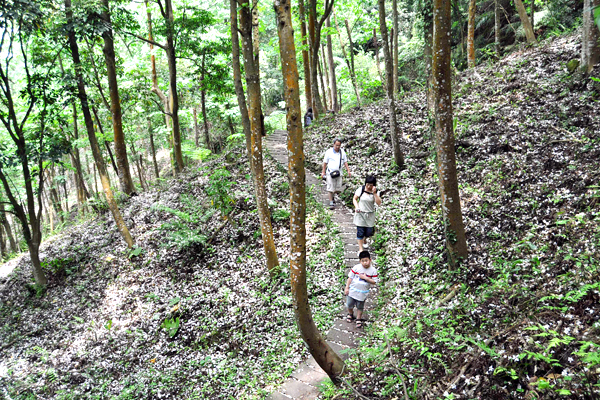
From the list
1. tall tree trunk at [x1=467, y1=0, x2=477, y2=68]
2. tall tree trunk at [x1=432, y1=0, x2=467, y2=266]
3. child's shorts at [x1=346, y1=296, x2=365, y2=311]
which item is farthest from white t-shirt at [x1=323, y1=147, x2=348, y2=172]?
tall tree trunk at [x1=467, y1=0, x2=477, y2=68]

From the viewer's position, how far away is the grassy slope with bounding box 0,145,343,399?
7.66 m

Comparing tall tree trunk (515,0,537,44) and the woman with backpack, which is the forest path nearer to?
the woman with backpack

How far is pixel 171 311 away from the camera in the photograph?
9.90 metres

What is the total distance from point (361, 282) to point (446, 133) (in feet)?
Result: 10.7

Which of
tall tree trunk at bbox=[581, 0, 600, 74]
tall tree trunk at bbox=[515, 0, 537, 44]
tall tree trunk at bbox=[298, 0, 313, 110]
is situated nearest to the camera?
tall tree trunk at bbox=[581, 0, 600, 74]

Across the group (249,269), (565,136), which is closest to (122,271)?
(249,269)

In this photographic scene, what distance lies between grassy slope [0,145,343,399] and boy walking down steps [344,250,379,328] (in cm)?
79

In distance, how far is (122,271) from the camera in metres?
13.0

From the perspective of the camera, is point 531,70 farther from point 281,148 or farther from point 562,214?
point 281,148

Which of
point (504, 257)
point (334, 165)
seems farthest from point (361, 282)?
point (334, 165)

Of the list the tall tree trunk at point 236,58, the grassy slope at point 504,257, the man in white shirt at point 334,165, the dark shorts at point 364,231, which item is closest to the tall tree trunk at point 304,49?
the man in white shirt at point 334,165

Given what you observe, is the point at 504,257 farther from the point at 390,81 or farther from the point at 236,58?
the point at 236,58

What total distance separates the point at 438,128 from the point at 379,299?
12.5 feet

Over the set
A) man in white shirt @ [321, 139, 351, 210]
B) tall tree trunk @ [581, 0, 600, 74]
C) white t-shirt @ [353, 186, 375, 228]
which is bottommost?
white t-shirt @ [353, 186, 375, 228]
